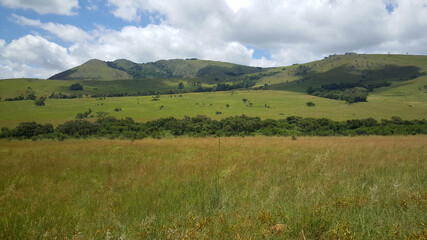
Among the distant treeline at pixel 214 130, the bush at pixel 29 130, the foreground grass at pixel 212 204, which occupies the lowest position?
the distant treeline at pixel 214 130

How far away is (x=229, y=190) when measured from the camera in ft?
18.8

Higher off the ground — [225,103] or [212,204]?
[212,204]

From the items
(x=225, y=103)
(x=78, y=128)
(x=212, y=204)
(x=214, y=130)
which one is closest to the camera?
(x=212, y=204)

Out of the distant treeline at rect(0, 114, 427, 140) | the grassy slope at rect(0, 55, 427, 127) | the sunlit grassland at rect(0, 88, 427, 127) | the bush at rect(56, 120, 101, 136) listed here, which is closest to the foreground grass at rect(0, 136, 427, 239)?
the distant treeline at rect(0, 114, 427, 140)

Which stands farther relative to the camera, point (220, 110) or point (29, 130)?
point (220, 110)

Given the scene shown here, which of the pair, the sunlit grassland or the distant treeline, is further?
the sunlit grassland

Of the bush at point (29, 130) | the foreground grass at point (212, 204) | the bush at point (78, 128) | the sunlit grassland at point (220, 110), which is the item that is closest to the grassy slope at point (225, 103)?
the sunlit grassland at point (220, 110)

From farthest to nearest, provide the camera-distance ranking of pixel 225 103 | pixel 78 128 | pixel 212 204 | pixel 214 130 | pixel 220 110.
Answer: pixel 225 103 < pixel 220 110 < pixel 214 130 < pixel 78 128 < pixel 212 204

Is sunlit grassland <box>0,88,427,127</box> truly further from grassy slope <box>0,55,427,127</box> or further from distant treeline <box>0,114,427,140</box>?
distant treeline <box>0,114,427,140</box>

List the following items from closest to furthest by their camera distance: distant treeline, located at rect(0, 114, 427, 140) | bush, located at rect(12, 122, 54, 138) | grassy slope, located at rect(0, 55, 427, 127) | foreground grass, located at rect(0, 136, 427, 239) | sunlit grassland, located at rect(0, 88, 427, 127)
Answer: foreground grass, located at rect(0, 136, 427, 239)
distant treeline, located at rect(0, 114, 427, 140)
bush, located at rect(12, 122, 54, 138)
sunlit grassland, located at rect(0, 88, 427, 127)
grassy slope, located at rect(0, 55, 427, 127)

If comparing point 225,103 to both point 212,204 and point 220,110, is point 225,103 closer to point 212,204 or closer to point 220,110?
point 220,110

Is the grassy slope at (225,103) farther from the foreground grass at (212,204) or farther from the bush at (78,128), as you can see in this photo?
the foreground grass at (212,204)

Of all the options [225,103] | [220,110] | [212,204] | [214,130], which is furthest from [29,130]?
[225,103]

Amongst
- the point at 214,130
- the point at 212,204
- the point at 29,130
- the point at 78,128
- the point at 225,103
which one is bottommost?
the point at 214,130
